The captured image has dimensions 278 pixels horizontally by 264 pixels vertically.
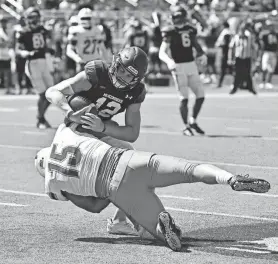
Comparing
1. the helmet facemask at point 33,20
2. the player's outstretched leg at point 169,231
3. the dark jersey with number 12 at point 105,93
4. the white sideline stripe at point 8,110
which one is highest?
the dark jersey with number 12 at point 105,93

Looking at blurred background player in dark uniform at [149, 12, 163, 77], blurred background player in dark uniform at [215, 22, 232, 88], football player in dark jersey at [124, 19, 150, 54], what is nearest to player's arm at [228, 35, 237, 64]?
blurred background player in dark uniform at [215, 22, 232, 88]

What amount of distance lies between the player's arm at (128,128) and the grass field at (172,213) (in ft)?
2.19

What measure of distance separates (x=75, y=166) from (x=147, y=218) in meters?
0.62

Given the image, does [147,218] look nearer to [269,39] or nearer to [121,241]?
[121,241]

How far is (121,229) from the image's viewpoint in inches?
251

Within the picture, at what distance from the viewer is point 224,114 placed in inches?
674

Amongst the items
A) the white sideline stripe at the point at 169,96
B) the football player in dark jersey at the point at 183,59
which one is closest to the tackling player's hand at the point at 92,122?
the football player in dark jersey at the point at 183,59

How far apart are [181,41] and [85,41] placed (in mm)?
2291

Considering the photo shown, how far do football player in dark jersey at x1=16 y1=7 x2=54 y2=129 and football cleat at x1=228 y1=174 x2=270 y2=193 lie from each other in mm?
9034

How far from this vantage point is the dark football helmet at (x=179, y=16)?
13.7 metres

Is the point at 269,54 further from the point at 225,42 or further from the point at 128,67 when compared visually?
the point at 128,67

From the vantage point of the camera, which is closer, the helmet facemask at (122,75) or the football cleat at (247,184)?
the football cleat at (247,184)

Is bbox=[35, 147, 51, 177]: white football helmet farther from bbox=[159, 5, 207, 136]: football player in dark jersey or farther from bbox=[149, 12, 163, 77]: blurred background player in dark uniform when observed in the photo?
bbox=[149, 12, 163, 77]: blurred background player in dark uniform

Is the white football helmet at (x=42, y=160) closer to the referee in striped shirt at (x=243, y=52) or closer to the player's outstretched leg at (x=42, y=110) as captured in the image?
the player's outstretched leg at (x=42, y=110)
